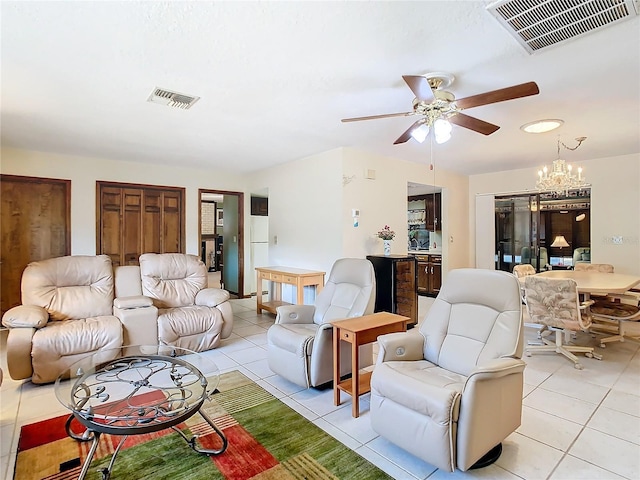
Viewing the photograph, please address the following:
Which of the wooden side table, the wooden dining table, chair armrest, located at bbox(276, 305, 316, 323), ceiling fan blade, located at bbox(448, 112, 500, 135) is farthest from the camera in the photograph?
the wooden dining table

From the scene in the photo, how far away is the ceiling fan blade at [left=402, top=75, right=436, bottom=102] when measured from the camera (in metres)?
2.10

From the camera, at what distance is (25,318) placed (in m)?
2.97

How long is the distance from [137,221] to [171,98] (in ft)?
11.3

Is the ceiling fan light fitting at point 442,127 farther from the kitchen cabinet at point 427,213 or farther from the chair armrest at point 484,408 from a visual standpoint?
the kitchen cabinet at point 427,213

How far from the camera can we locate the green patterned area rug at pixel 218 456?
74.0 inches

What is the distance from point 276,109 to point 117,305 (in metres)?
2.53

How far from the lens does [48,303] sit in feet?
11.2

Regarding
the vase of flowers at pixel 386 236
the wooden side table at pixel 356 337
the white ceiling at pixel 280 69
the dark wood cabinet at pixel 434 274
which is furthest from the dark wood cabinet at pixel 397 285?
the dark wood cabinet at pixel 434 274

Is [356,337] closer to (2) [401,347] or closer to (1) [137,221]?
(2) [401,347]

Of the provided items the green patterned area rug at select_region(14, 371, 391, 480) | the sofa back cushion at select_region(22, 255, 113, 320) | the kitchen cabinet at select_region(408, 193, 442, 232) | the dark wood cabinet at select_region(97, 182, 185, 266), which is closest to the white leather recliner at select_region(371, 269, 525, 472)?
the green patterned area rug at select_region(14, 371, 391, 480)

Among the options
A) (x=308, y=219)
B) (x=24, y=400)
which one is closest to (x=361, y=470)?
(x=24, y=400)

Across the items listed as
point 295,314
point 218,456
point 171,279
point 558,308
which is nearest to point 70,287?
point 171,279

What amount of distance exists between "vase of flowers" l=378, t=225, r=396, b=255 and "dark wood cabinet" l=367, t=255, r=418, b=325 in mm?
351

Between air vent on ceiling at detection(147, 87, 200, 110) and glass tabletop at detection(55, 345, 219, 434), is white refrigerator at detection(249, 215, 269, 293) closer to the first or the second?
air vent on ceiling at detection(147, 87, 200, 110)
